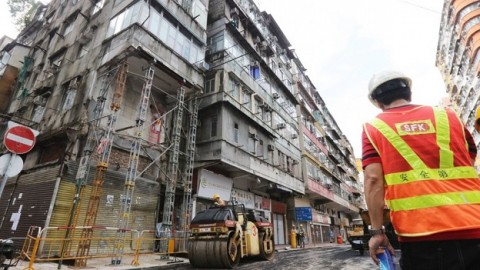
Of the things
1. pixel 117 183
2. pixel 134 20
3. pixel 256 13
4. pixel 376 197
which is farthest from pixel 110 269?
pixel 256 13

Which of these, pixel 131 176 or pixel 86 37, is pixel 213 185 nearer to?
pixel 131 176

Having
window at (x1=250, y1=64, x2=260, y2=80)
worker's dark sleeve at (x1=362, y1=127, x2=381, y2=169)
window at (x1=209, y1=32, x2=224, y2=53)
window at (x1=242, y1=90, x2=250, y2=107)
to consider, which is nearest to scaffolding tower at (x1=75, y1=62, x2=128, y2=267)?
worker's dark sleeve at (x1=362, y1=127, x2=381, y2=169)

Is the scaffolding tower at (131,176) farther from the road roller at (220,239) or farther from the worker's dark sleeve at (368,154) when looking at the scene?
the worker's dark sleeve at (368,154)

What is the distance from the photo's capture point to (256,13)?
27.6 metres

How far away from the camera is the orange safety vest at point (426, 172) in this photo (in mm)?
1741

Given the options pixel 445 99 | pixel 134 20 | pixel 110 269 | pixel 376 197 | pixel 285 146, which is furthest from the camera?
pixel 445 99

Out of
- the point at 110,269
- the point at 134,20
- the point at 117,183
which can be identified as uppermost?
the point at 134,20

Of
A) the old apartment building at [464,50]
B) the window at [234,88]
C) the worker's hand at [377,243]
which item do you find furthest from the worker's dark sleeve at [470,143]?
the old apartment building at [464,50]

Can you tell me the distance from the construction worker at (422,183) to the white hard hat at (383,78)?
10mm

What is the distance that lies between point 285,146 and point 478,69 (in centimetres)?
3055

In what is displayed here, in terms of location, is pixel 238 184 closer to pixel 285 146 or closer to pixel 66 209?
pixel 285 146

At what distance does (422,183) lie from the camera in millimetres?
1875

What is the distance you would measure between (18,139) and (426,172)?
6503 mm

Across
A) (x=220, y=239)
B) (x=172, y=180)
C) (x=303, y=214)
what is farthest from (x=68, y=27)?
(x=303, y=214)
